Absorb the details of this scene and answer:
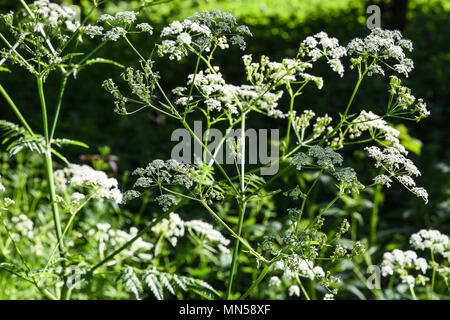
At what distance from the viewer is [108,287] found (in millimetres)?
3432

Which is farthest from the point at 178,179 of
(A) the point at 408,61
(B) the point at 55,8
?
(A) the point at 408,61

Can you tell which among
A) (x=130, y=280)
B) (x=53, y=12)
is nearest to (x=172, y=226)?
(x=130, y=280)

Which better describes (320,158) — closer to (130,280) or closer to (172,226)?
(130,280)

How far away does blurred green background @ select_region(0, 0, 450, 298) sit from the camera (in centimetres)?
449

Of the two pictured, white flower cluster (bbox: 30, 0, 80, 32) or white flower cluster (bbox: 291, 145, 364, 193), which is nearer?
white flower cluster (bbox: 30, 0, 80, 32)

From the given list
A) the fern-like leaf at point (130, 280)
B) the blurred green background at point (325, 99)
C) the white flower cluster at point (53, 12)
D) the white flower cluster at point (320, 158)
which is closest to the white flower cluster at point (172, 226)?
the fern-like leaf at point (130, 280)

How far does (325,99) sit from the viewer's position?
612 centimetres

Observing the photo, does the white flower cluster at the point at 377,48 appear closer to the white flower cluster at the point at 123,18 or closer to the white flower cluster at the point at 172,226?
the white flower cluster at the point at 123,18

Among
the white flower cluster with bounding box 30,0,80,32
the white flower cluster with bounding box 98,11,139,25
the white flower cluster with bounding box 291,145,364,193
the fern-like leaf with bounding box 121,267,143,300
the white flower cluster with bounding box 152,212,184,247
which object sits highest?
the white flower cluster with bounding box 98,11,139,25

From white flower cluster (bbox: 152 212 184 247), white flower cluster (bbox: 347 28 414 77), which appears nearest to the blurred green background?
white flower cluster (bbox: 152 212 184 247)

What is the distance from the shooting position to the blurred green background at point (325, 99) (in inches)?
177

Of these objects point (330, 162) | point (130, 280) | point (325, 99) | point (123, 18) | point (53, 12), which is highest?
point (325, 99)

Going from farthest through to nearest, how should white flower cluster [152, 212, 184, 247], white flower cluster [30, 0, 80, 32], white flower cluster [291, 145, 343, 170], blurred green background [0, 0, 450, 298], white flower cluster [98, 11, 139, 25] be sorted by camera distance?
blurred green background [0, 0, 450, 298] → white flower cluster [152, 212, 184, 247] → white flower cluster [98, 11, 139, 25] → white flower cluster [291, 145, 343, 170] → white flower cluster [30, 0, 80, 32]

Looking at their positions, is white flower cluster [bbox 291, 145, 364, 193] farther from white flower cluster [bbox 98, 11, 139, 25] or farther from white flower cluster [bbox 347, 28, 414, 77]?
white flower cluster [bbox 98, 11, 139, 25]
